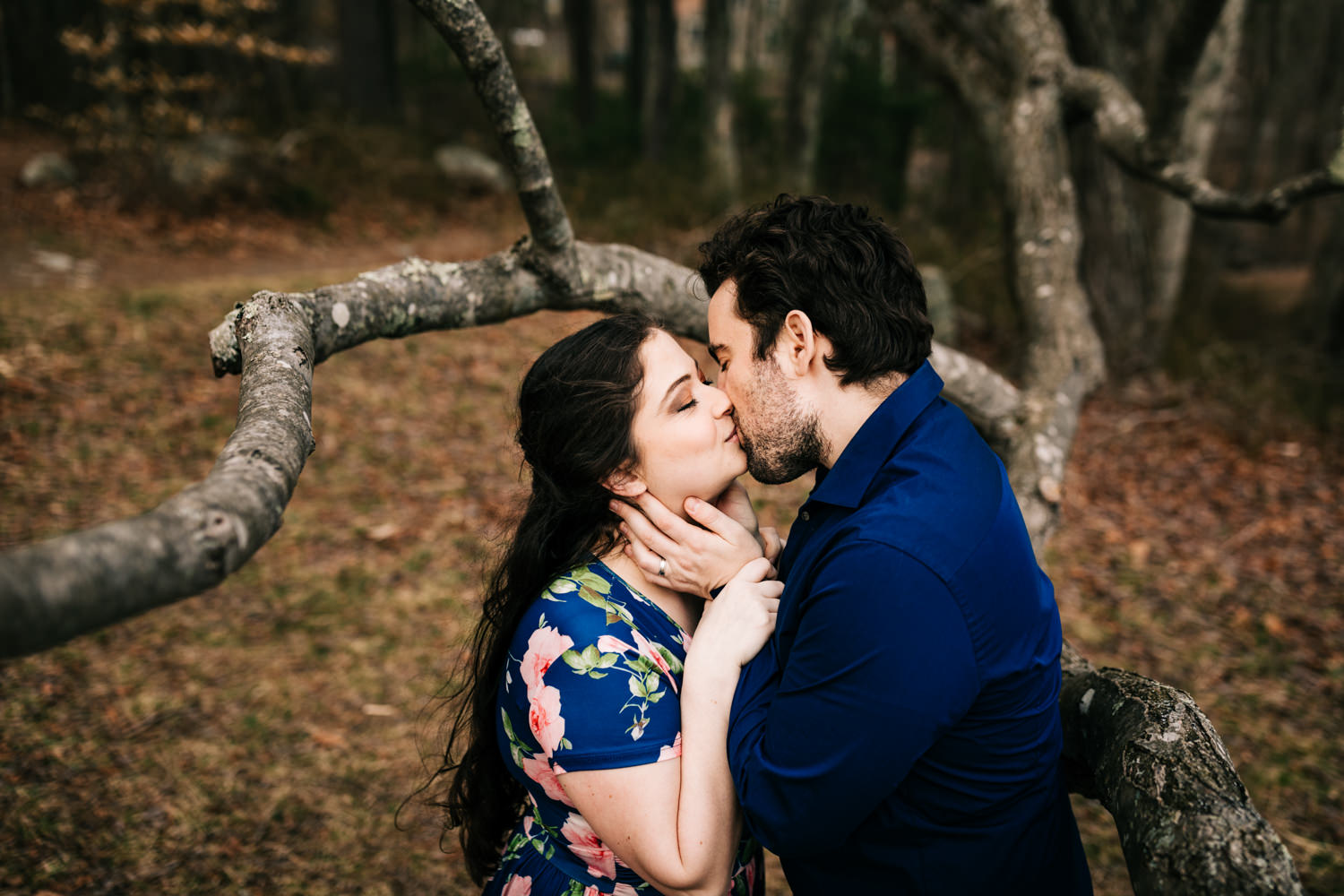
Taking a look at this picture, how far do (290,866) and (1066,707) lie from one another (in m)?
2.97

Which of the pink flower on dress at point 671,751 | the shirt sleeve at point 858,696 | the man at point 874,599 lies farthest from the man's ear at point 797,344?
the pink flower on dress at point 671,751

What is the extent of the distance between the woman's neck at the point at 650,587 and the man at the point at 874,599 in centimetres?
8

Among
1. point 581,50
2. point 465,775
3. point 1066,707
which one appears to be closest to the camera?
point 1066,707

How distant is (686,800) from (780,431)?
857 millimetres

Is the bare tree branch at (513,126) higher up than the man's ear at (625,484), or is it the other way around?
the bare tree branch at (513,126)

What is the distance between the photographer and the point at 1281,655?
503 centimetres

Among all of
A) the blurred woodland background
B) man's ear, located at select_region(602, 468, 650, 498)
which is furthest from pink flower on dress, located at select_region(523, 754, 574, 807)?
the blurred woodland background

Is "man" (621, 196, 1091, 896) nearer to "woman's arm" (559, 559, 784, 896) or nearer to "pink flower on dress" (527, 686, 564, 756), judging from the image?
"woman's arm" (559, 559, 784, 896)

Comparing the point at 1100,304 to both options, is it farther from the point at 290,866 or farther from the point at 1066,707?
the point at 290,866

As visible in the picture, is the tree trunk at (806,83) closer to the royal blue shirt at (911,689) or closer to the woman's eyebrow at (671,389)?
the woman's eyebrow at (671,389)

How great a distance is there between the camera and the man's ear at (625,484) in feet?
6.86

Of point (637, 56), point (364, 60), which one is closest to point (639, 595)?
point (364, 60)

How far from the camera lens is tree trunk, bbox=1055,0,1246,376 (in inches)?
295

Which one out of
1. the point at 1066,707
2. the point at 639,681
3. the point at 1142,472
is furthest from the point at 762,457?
the point at 1142,472
